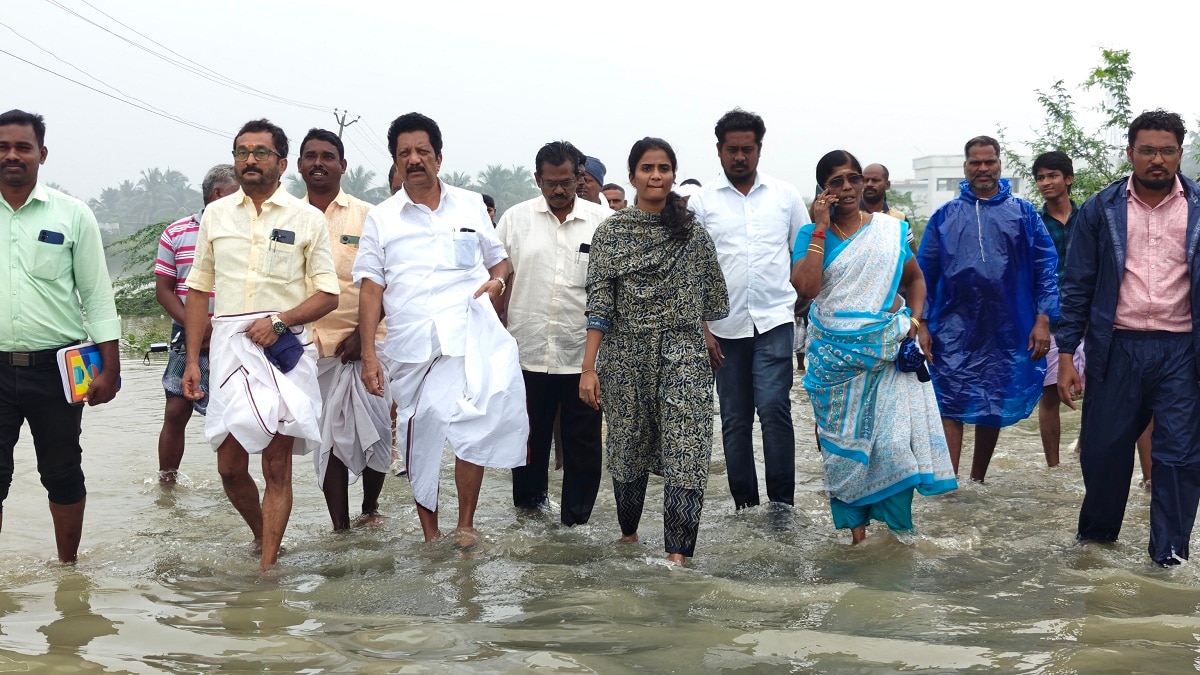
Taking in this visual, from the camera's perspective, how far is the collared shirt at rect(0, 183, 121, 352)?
17.1 ft

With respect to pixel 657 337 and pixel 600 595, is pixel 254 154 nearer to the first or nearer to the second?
pixel 657 337

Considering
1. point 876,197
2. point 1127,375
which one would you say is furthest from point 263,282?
point 876,197

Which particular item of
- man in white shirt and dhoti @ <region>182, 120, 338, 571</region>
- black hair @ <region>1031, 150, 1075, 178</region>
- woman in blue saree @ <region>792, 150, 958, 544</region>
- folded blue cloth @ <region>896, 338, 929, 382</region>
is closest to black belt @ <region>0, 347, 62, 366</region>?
man in white shirt and dhoti @ <region>182, 120, 338, 571</region>

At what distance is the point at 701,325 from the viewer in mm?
5695

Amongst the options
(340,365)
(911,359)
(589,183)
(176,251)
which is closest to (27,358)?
(340,365)

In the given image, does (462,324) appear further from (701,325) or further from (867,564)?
(867,564)

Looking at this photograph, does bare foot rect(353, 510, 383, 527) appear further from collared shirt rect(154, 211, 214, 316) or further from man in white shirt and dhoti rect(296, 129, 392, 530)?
collared shirt rect(154, 211, 214, 316)

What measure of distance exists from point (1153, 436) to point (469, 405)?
10.6ft

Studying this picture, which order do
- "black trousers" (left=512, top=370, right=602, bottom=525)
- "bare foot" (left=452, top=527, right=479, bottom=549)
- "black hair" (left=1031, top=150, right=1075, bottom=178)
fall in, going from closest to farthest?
"bare foot" (left=452, top=527, right=479, bottom=549) → "black trousers" (left=512, top=370, right=602, bottom=525) → "black hair" (left=1031, top=150, right=1075, bottom=178)

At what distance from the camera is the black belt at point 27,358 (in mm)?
5188

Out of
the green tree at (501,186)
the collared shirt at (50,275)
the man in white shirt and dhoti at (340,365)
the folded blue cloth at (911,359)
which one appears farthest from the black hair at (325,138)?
the green tree at (501,186)

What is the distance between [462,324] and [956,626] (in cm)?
282

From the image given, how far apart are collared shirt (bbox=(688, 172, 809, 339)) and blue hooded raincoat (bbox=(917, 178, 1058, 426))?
1.36 metres

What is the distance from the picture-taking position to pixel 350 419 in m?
6.55
